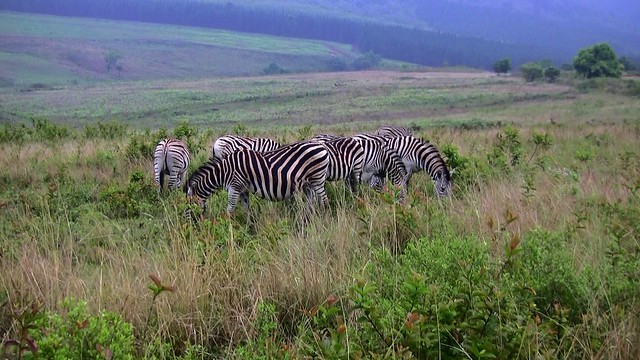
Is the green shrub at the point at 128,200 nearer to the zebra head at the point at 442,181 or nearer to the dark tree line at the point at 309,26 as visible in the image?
the zebra head at the point at 442,181

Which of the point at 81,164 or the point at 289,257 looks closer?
the point at 289,257

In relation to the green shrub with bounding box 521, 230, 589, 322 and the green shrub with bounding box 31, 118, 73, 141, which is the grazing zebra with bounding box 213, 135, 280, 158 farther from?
the green shrub with bounding box 31, 118, 73, 141

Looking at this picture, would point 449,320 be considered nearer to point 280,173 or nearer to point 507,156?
point 280,173

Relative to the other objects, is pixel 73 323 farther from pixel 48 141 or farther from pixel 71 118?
pixel 71 118

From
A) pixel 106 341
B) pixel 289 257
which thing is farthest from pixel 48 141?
pixel 106 341

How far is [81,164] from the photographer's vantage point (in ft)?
39.0

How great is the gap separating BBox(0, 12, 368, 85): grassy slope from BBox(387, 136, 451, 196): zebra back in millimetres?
59228

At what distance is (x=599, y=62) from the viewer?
204 ft

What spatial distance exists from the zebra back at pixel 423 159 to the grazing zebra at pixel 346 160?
A: 2.78ft

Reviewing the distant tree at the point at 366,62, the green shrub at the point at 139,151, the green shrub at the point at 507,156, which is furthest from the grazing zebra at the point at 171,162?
the distant tree at the point at 366,62

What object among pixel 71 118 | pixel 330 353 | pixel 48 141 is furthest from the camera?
pixel 71 118

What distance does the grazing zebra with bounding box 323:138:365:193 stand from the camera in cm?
907

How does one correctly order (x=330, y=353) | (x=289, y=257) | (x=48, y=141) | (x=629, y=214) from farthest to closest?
(x=48, y=141) < (x=629, y=214) < (x=289, y=257) < (x=330, y=353)

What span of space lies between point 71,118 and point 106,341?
41.1 metres
